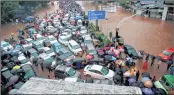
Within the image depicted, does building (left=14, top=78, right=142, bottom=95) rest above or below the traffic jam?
above

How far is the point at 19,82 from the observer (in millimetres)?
12914

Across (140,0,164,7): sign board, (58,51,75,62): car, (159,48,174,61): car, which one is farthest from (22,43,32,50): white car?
(140,0,164,7): sign board

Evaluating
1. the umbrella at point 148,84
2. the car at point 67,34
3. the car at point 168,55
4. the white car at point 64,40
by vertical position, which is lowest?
the umbrella at point 148,84

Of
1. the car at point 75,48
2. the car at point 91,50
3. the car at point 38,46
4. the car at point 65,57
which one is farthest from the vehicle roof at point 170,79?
the car at point 38,46

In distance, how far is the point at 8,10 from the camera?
3238 centimetres

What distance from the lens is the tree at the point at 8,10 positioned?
31462 millimetres

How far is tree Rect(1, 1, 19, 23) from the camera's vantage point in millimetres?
31462

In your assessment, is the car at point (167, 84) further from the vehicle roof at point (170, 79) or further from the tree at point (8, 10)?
the tree at point (8, 10)

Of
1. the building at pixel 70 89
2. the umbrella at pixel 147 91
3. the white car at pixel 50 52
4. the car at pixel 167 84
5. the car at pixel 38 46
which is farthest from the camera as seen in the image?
the car at pixel 38 46

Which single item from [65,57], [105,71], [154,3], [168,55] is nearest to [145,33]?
[168,55]

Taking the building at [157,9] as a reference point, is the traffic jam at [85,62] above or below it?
below

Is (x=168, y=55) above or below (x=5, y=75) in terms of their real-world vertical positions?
below

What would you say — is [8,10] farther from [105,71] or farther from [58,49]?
[105,71]

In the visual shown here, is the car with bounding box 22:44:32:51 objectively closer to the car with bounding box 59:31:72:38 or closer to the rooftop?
the car with bounding box 59:31:72:38
